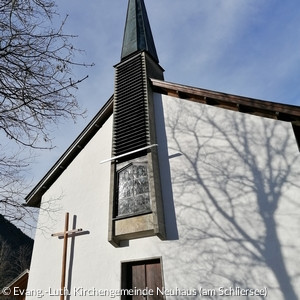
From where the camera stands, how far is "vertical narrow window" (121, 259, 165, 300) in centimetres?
609

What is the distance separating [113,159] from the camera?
25.3ft

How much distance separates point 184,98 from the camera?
7.62 meters

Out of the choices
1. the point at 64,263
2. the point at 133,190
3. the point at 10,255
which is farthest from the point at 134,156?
the point at 10,255

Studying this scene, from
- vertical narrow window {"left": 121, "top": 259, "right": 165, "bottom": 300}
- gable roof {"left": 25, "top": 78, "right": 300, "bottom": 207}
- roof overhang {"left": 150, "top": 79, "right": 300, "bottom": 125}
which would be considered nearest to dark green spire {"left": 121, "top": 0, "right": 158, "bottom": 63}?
gable roof {"left": 25, "top": 78, "right": 300, "bottom": 207}

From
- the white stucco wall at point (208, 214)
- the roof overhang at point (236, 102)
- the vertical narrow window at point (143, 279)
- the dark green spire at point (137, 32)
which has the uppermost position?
the dark green spire at point (137, 32)

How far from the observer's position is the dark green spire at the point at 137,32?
10.2 meters

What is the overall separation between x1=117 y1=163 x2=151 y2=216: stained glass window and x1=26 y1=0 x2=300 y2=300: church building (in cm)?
3

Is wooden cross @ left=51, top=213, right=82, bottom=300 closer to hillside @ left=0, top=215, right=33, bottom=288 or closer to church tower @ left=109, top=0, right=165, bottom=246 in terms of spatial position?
church tower @ left=109, top=0, right=165, bottom=246

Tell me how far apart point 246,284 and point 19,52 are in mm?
5414

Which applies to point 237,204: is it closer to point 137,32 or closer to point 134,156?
point 134,156

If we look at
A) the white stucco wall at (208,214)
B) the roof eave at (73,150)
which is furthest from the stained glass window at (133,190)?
the roof eave at (73,150)

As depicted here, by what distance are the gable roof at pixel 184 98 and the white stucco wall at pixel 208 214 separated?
212 mm

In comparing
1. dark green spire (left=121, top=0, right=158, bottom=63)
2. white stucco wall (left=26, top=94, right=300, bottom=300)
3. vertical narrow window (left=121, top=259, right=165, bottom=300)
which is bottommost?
vertical narrow window (left=121, top=259, right=165, bottom=300)

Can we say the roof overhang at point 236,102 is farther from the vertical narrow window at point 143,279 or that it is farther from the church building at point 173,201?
the vertical narrow window at point 143,279
